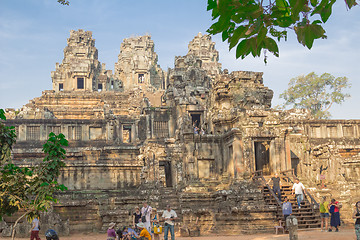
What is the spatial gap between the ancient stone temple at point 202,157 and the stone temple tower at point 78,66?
1816 cm

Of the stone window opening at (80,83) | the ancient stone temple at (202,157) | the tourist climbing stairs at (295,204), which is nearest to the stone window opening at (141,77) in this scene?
the stone window opening at (80,83)

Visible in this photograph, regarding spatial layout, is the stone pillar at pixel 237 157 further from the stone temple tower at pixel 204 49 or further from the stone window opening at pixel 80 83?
the stone window opening at pixel 80 83

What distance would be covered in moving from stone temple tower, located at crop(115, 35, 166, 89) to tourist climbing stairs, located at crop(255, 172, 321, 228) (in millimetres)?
42299

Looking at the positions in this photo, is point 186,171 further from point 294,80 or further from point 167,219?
point 294,80

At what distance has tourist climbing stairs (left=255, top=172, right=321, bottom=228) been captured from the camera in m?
19.0

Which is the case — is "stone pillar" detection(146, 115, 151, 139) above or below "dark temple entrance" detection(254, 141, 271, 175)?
above

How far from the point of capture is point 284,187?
2209 centimetres

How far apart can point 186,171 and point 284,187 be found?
5.53m

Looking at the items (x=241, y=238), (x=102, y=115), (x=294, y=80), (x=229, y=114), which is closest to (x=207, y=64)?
(x=294, y=80)

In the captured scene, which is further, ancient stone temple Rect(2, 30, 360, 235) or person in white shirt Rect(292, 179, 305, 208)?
ancient stone temple Rect(2, 30, 360, 235)

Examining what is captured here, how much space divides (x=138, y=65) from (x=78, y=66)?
8773 mm

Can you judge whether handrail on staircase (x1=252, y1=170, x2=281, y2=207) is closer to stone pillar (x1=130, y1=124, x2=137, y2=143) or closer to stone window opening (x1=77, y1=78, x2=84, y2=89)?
stone pillar (x1=130, y1=124, x2=137, y2=143)

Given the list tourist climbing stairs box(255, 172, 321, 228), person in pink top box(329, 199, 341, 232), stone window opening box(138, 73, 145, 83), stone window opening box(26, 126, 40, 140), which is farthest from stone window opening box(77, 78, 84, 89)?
person in pink top box(329, 199, 341, 232)

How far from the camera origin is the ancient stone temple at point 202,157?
2122cm
